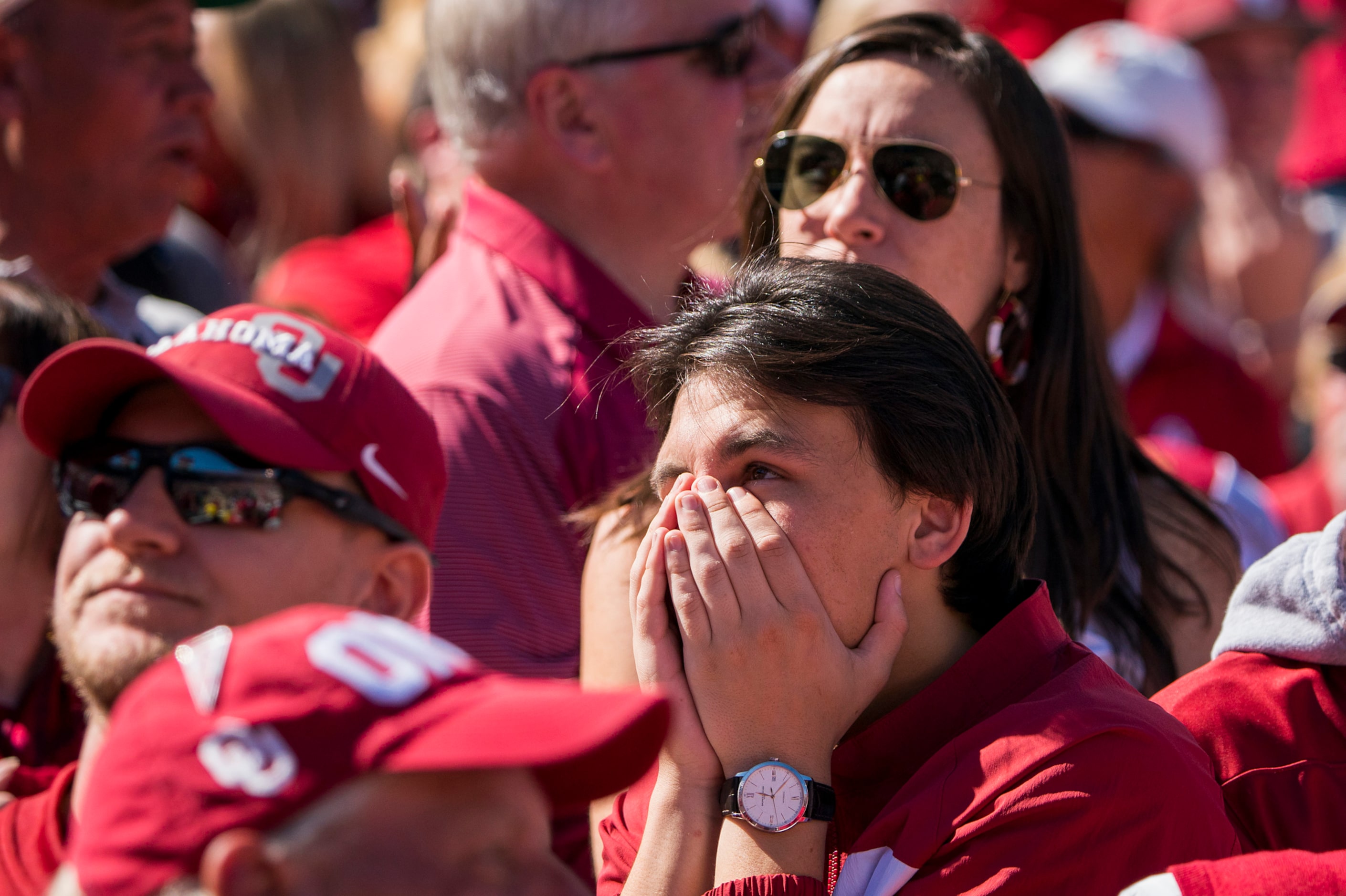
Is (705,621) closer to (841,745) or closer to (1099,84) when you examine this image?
(841,745)

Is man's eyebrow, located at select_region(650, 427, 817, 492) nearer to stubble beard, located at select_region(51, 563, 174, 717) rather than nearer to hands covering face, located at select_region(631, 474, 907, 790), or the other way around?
hands covering face, located at select_region(631, 474, 907, 790)

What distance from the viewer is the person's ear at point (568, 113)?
11.6ft

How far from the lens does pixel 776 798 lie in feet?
6.67

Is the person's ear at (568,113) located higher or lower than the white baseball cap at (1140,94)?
higher

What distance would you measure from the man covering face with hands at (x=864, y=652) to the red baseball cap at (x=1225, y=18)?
14.7ft

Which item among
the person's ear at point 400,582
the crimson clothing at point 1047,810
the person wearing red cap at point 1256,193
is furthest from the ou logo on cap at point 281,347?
the person wearing red cap at point 1256,193

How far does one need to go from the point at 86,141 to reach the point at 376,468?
1676mm

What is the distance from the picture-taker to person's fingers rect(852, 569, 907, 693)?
2.11 meters

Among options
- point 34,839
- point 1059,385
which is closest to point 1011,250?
point 1059,385

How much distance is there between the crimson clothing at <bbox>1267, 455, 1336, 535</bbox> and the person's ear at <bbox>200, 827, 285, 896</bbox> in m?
3.83

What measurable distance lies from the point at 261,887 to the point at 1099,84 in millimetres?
4352

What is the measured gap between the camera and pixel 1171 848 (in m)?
1.91

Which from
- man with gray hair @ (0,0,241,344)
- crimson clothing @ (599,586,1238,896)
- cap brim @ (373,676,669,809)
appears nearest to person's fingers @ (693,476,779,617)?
crimson clothing @ (599,586,1238,896)

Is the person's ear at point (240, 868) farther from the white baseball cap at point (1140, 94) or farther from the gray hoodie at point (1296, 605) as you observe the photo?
the white baseball cap at point (1140, 94)
